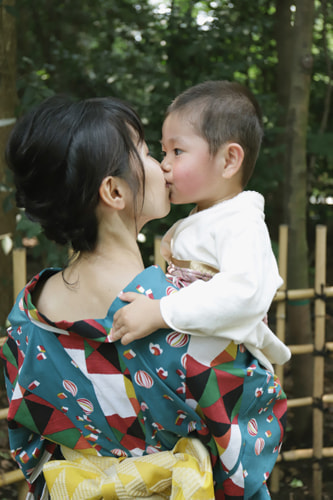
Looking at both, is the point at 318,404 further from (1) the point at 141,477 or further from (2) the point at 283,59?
(2) the point at 283,59

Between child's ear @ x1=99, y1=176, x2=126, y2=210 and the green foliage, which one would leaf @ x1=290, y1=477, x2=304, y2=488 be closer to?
the green foliage

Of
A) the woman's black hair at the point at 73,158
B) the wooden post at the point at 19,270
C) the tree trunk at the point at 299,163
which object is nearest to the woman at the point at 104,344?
the woman's black hair at the point at 73,158

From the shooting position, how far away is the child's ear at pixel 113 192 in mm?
1179

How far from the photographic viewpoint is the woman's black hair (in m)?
1.17

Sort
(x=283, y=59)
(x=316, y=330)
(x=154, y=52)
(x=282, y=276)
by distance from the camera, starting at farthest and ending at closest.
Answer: (x=283, y=59), (x=154, y=52), (x=316, y=330), (x=282, y=276)

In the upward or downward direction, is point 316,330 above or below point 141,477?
below

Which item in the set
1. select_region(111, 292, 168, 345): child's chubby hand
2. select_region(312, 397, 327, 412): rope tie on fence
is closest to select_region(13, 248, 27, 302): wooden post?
select_region(111, 292, 168, 345): child's chubby hand

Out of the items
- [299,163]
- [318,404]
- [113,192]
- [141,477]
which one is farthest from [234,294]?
[299,163]

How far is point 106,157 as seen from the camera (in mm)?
1175

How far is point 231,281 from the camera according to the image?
48.4 inches

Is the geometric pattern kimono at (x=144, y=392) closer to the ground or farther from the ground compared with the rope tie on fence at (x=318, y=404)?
farther from the ground

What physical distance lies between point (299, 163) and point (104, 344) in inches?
103

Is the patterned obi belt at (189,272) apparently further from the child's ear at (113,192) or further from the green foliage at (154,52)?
the green foliage at (154,52)

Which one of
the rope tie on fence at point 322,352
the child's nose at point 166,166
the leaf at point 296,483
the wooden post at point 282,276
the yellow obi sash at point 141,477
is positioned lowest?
the leaf at point 296,483
